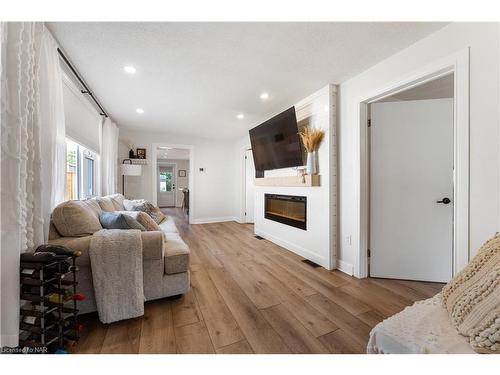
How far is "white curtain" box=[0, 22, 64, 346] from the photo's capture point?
1092 mm

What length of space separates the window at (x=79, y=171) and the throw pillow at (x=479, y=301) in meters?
3.47

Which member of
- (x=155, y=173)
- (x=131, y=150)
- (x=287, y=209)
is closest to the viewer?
(x=287, y=209)

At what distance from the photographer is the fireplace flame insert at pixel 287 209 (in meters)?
3.04

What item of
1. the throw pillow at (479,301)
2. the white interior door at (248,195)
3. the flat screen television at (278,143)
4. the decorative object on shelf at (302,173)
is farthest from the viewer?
the white interior door at (248,195)

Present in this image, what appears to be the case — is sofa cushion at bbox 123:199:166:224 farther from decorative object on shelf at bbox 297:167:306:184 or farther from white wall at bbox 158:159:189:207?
white wall at bbox 158:159:189:207

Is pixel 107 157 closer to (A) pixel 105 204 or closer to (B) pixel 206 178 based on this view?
(A) pixel 105 204

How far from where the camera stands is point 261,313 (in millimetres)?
1646

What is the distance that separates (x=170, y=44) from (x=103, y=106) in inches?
85.4

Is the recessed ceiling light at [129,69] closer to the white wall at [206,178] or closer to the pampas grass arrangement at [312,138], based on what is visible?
the pampas grass arrangement at [312,138]

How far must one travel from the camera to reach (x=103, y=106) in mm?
3191

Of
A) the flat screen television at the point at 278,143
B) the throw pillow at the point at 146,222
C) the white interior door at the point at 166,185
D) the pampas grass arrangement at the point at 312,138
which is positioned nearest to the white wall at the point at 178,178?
the white interior door at the point at 166,185

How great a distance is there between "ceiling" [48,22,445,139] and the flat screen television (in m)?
0.32

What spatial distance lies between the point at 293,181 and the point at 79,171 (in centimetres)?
310

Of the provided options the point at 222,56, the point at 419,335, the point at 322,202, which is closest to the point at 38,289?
the point at 419,335
